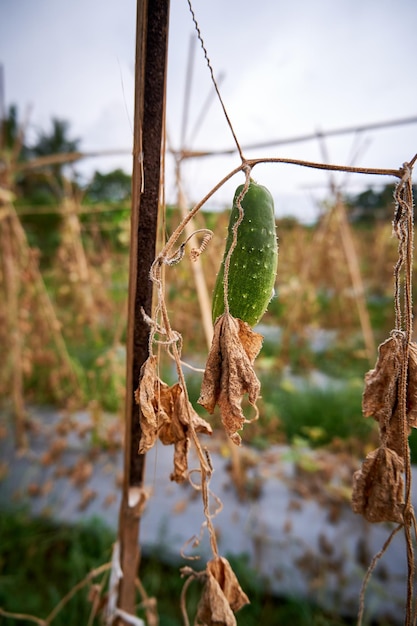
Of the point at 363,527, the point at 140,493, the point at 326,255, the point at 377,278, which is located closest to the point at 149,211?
the point at 140,493

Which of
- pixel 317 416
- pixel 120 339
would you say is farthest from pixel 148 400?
pixel 120 339

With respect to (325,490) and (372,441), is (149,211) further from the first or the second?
(372,441)

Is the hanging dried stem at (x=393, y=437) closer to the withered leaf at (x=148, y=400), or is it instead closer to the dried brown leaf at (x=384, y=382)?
the dried brown leaf at (x=384, y=382)

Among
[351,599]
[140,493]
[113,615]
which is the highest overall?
[140,493]

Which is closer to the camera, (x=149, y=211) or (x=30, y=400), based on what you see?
(x=149, y=211)

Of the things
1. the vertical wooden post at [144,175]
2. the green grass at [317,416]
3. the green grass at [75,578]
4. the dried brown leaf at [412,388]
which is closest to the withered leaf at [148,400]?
the vertical wooden post at [144,175]

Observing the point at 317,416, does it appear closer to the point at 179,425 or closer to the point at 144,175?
the point at 179,425

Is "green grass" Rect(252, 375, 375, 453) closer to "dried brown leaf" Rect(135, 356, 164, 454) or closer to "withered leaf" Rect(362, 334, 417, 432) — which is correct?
"withered leaf" Rect(362, 334, 417, 432)
